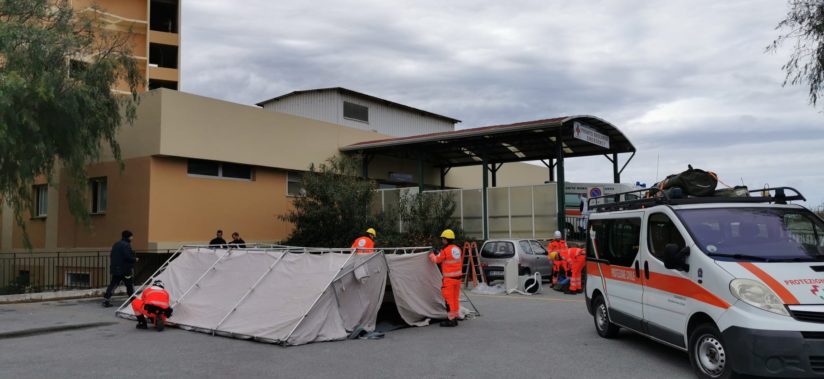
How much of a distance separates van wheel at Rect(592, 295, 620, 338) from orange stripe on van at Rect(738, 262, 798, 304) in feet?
10.8

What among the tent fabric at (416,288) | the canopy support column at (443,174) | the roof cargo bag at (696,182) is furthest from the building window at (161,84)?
the roof cargo bag at (696,182)

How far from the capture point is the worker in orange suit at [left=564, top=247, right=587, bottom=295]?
654 inches

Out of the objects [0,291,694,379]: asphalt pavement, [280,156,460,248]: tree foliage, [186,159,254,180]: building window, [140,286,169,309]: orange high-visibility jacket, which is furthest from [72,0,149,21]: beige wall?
[140,286,169,309]: orange high-visibility jacket

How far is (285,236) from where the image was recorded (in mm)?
23500

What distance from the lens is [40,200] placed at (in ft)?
77.5

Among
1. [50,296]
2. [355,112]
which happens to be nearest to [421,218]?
[355,112]

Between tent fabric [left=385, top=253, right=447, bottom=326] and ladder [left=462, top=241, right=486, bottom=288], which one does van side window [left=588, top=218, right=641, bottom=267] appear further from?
ladder [left=462, top=241, right=486, bottom=288]

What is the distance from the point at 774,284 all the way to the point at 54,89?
1541 centimetres

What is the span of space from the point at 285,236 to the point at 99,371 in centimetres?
1596

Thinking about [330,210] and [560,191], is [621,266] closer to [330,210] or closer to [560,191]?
[560,191]

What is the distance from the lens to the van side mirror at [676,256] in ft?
23.4

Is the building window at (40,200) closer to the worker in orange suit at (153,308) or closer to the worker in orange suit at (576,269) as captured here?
the worker in orange suit at (153,308)

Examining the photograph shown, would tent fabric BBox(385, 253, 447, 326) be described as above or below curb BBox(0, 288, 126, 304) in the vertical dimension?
Answer: above

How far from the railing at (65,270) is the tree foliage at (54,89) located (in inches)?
98.5
